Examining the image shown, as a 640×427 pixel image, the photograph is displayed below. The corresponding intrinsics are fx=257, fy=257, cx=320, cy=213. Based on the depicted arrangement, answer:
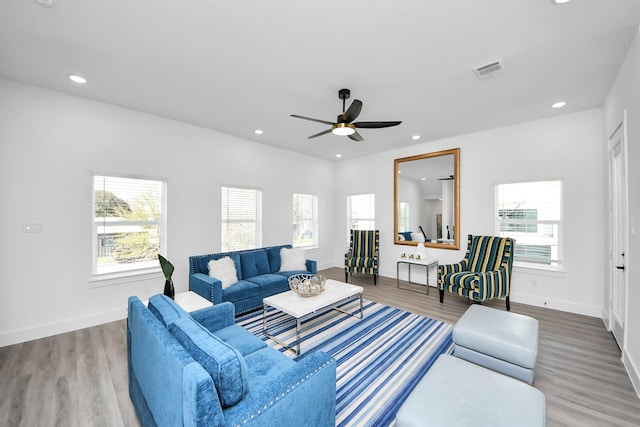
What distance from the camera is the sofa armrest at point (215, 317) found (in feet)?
7.25

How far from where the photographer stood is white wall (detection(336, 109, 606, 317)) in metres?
3.63

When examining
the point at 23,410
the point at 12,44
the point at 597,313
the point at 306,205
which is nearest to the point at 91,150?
the point at 12,44

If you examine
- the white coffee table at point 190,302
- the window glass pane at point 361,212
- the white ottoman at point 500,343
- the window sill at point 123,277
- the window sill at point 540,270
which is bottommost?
the white ottoman at point 500,343

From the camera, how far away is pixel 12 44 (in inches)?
89.8

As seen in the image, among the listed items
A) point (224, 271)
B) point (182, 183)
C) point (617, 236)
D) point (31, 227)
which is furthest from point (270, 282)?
point (617, 236)

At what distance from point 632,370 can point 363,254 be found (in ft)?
13.1

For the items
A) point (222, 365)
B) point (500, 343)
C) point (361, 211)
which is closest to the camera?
point (222, 365)

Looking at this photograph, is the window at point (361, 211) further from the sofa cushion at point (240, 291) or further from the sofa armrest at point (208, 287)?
the sofa armrest at point (208, 287)

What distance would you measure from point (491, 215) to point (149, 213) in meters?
5.60

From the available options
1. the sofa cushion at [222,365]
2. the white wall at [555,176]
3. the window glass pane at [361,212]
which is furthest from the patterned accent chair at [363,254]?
the sofa cushion at [222,365]

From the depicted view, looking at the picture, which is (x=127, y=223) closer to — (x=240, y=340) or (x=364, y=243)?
(x=240, y=340)

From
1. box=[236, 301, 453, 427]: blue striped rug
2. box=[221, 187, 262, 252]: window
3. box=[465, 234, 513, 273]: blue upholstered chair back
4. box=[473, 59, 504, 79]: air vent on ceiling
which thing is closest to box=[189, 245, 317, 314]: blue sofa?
box=[236, 301, 453, 427]: blue striped rug

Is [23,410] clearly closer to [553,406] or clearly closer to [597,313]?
[553,406]

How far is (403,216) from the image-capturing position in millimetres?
5680
